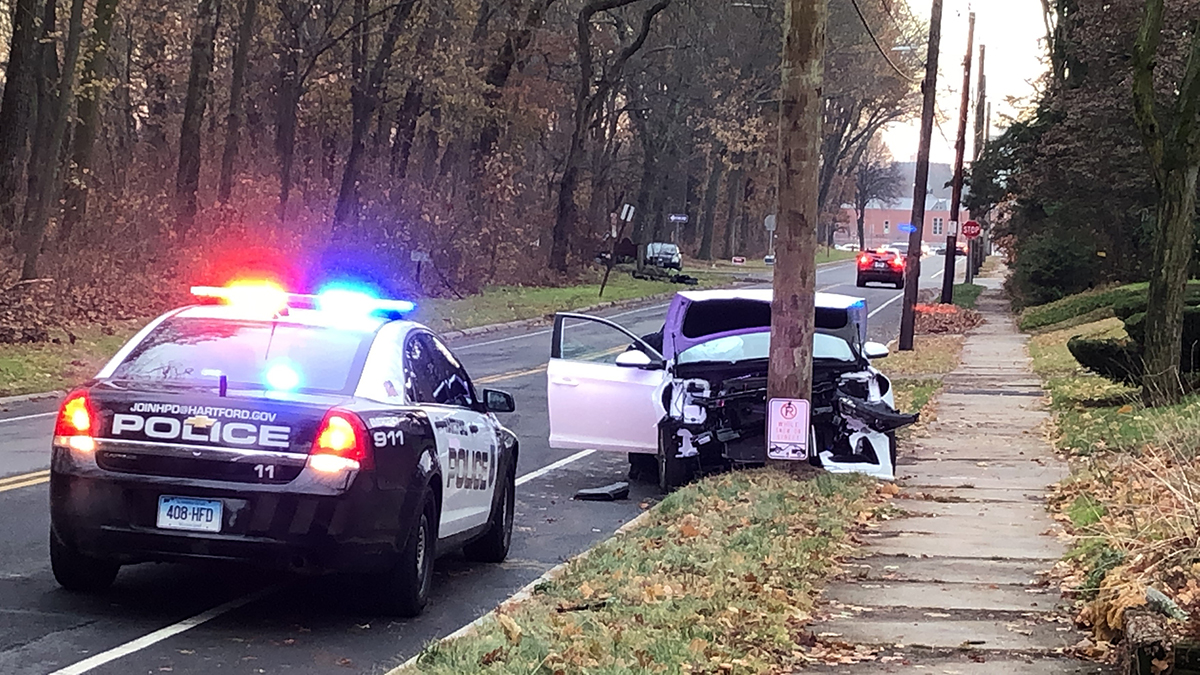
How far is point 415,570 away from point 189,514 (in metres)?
1.19

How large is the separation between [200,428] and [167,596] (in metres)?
1.34

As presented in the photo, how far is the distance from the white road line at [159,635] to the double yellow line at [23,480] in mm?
3791

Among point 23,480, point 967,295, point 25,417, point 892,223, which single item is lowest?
point 967,295

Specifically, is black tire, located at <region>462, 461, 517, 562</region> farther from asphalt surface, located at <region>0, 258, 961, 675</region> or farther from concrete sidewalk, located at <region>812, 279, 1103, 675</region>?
concrete sidewalk, located at <region>812, 279, 1103, 675</region>

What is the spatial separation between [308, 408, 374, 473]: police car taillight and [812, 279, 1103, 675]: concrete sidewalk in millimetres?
2314

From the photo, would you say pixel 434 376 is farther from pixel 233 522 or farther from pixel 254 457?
pixel 233 522

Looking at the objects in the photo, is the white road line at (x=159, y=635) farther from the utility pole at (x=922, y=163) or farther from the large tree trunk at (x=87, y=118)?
the utility pole at (x=922, y=163)

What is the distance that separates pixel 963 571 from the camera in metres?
8.52

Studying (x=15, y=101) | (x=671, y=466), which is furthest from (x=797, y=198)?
(x=15, y=101)

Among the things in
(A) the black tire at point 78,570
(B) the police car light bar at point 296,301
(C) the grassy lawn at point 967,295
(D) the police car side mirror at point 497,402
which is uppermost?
(B) the police car light bar at point 296,301

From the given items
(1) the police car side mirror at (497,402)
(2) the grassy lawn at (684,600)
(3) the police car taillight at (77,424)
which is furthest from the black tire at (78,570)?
(1) the police car side mirror at (497,402)

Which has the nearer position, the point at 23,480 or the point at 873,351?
the point at 23,480

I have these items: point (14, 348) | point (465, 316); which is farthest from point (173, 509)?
point (465, 316)

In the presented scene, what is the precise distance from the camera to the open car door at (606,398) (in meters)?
13.0
